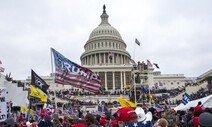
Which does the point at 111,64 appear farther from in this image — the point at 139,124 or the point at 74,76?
the point at 139,124

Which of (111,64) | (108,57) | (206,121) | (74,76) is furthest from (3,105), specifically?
(108,57)

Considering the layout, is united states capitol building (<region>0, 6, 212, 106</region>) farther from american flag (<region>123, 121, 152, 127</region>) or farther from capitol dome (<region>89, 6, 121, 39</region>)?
american flag (<region>123, 121, 152, 127</region>)

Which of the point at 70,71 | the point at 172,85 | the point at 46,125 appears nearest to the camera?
the point at 46,125

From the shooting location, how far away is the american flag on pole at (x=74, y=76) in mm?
16734

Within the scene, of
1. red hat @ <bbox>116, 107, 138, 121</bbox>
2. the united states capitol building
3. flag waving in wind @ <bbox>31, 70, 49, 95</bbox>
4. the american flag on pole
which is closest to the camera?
red hat @ <bbox>116, 107, 138, 121</bbox>

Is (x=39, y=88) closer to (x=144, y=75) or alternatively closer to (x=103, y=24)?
(x=144, y=75)

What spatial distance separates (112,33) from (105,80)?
2835 centimetres

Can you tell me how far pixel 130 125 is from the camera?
16.4ft

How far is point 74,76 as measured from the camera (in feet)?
56.2

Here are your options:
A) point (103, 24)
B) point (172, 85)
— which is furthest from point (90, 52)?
point (172, 85)

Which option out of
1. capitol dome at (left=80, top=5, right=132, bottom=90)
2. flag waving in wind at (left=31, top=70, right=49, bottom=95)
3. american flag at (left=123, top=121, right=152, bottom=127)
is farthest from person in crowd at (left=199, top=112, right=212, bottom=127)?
capitol dome at (left=80, top=5, right=132, bottom=90)

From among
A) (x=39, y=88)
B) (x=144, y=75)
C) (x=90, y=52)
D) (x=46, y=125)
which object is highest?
(x=90, y=52)

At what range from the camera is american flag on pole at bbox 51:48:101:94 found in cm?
1673

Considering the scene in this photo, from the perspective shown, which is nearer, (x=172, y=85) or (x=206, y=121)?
(x=206, y=121)
